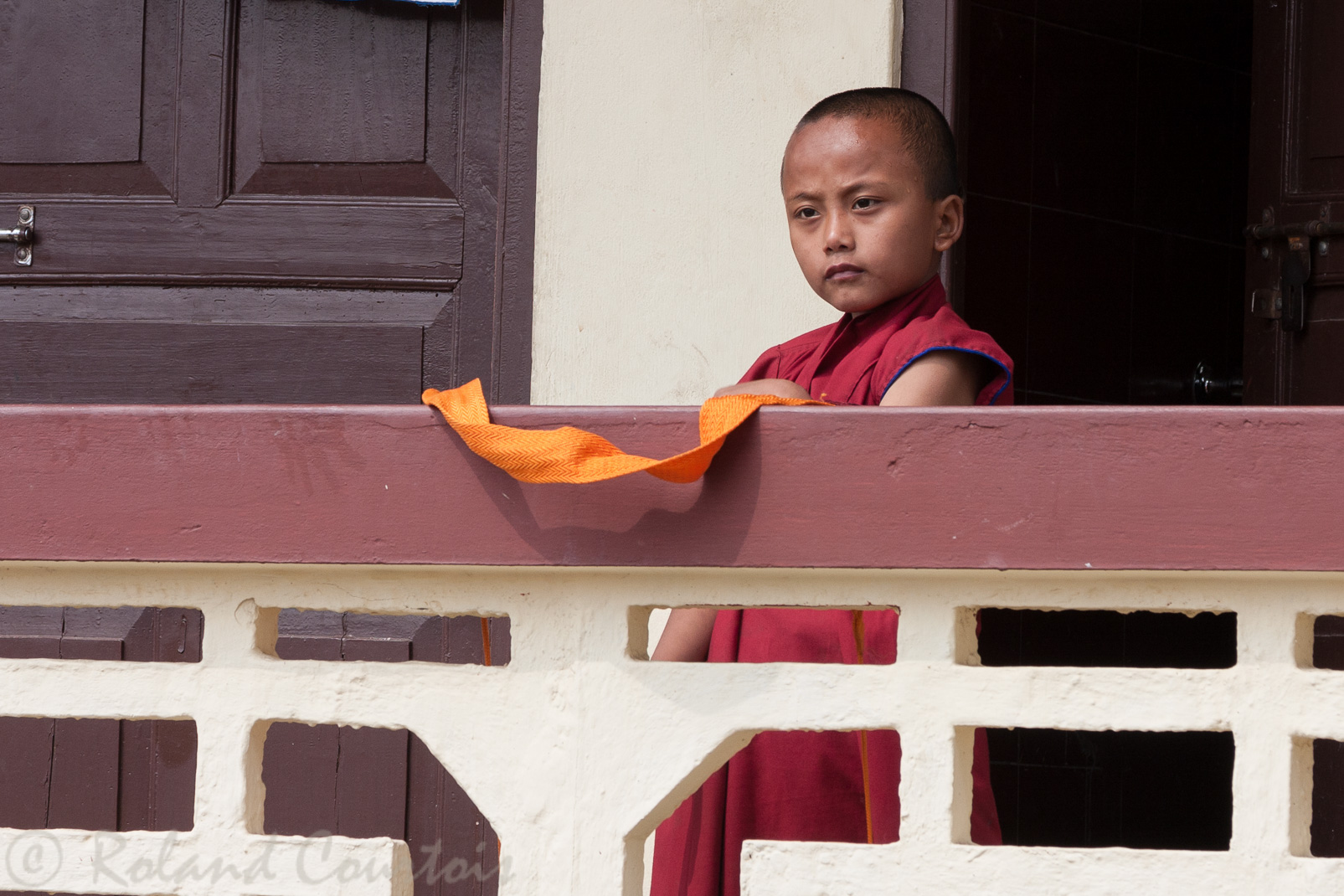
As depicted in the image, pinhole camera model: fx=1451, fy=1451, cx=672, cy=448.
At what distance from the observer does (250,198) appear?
3.02 m

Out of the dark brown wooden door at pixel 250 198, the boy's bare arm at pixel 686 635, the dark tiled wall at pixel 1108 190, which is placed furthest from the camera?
the dark tiled wall at pixel 1108 190

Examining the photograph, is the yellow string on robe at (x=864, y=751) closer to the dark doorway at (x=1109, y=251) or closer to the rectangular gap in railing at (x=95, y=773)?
the rectangular gap in railing at (x=95, y=773)

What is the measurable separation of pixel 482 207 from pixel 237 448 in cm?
160

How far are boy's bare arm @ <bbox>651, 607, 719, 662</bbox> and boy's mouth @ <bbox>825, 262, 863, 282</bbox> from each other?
0.49 metres

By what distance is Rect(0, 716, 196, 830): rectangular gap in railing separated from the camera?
296 cm

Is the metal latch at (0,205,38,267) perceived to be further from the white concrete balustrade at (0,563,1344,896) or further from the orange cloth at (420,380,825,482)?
the orange cloth at (420,380,825,482)

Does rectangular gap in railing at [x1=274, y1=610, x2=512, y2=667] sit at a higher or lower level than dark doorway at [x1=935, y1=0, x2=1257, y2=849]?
lower

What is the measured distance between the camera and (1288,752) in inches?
53.2

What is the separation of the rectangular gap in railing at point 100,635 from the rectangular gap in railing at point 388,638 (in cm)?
23

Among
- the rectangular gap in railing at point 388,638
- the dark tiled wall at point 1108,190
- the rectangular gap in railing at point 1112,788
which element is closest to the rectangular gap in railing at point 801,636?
the rectangular gap in railing at point 388,638

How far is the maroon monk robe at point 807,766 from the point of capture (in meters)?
1.75

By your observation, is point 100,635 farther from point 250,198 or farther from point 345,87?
point 345,87

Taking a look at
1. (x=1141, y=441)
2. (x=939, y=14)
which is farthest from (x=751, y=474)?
(x=939, y=14)

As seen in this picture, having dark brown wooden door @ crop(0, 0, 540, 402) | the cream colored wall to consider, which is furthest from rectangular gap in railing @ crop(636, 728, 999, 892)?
dark brown wooden door @ crop(0, 0, 540, 402)
